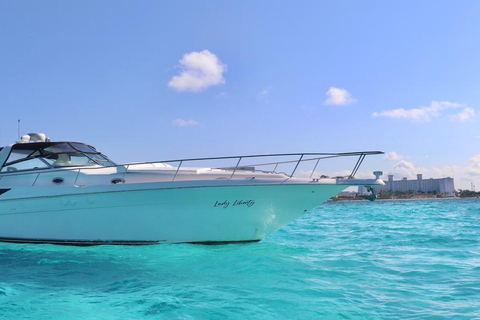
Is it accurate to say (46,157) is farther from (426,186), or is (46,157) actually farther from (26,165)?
(426,186)

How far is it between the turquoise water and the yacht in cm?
36

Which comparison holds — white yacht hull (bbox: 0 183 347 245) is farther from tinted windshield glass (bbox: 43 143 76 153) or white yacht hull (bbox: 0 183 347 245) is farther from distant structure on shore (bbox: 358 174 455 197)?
distant structure on shore (bbox: 358 174 455 197)

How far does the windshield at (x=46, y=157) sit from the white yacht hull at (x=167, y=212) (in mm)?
999

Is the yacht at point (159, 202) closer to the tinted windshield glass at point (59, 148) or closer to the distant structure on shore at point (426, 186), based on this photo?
the tinted windshield glass at point (59, 148)

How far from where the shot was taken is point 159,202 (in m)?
7.52

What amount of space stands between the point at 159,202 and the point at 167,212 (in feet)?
0.90

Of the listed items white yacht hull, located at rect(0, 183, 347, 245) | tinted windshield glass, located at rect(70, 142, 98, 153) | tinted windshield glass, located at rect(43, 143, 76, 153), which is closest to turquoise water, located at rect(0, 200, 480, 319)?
white yacht hull, located at rect(0, 183, 347, 245)

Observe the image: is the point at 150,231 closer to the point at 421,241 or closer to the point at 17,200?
the point at 17,200

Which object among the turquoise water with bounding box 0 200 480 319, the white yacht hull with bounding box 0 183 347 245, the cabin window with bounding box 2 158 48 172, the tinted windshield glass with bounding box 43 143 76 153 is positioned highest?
the tinted windshield glass with bounding box 43 143 76 153

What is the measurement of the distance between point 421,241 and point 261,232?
4645 millimetres

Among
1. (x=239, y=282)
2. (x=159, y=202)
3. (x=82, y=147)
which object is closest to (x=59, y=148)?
(x=82, y=147)

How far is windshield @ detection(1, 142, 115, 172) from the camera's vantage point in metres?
8.80

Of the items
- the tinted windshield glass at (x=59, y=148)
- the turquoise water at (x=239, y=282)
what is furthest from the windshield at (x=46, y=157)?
the turquoise water at (x=239, y=282)

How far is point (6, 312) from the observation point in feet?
14.1
